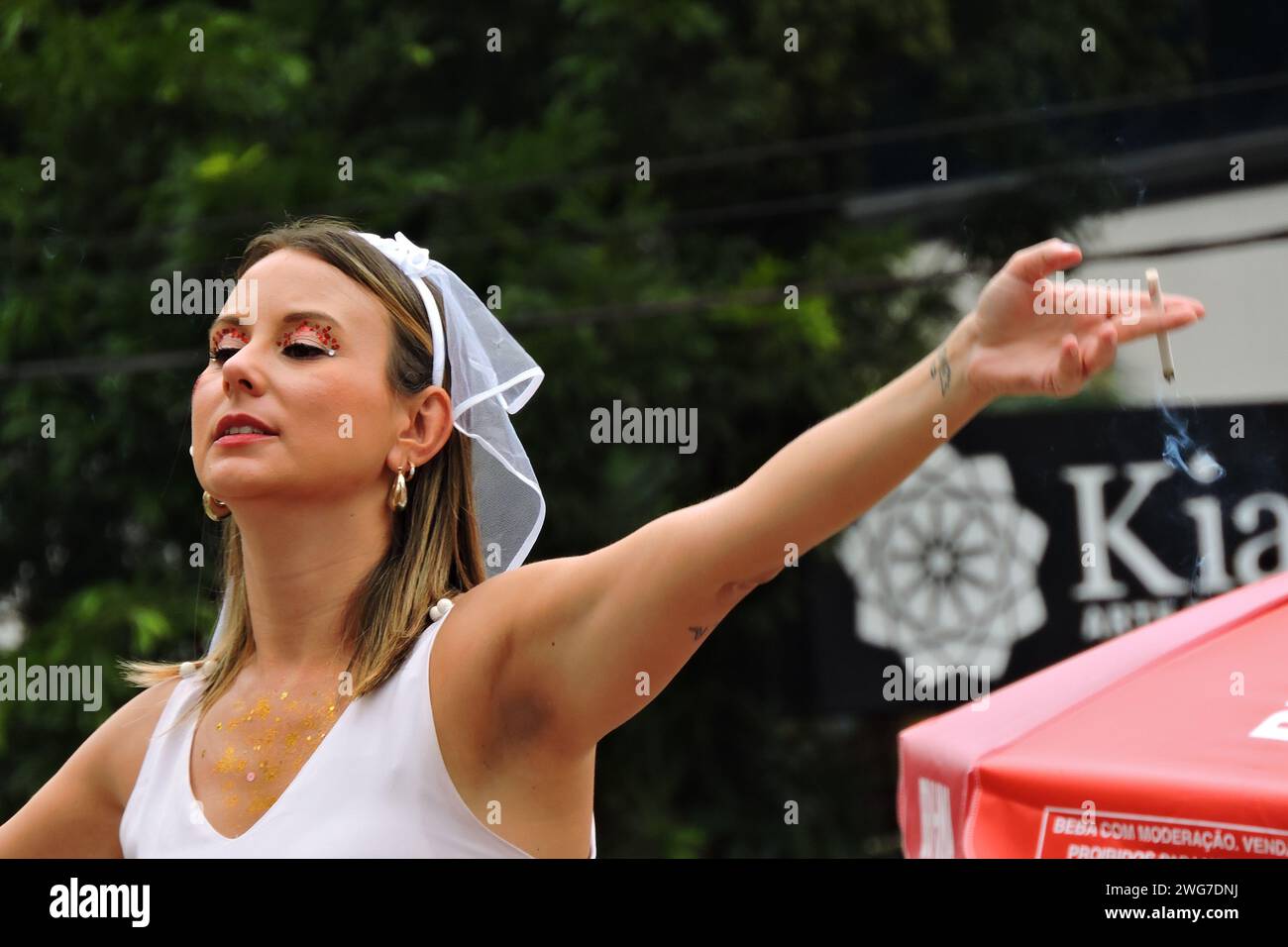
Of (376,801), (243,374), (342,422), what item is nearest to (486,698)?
(376,801)

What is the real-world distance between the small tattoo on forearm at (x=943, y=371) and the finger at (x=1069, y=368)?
12 cm

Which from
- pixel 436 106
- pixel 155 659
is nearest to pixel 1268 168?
pixel 436 106

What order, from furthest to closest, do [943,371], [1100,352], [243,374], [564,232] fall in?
[564,232] → [243,374] → [943,371] → [1100,352]

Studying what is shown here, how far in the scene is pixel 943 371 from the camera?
1826mm

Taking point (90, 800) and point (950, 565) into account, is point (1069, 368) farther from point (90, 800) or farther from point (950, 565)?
point (950, 565)

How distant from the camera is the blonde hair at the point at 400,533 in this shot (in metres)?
2.32

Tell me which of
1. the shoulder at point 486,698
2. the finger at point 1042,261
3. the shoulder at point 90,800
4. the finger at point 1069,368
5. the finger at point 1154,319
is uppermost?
the finger at point 1042,261

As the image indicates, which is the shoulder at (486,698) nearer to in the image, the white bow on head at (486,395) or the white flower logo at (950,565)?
the white bow on head at (486,395)

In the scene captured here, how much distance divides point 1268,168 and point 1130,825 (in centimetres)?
525

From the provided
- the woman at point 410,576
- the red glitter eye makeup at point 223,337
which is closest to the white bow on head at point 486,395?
the woman at point 410,576

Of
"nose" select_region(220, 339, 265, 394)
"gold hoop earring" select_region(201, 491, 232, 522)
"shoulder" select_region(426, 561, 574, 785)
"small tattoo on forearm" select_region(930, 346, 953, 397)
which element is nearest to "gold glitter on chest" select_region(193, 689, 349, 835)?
"shoulder" select_region(426, 561, 574, 785)

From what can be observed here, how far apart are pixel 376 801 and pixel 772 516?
64 cm

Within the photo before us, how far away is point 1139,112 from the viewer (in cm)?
736

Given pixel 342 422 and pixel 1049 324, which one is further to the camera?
pixel 342 422
